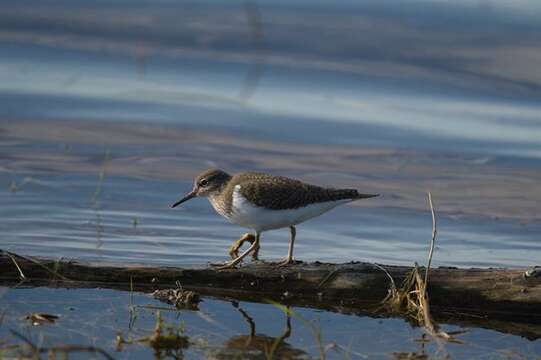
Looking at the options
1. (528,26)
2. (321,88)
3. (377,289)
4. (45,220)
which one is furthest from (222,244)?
(528,26)

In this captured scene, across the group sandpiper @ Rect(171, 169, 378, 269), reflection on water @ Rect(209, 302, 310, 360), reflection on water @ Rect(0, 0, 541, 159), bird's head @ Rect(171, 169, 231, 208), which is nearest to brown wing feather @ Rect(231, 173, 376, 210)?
sandpiper @ Rect(171, 169, 378, 269)

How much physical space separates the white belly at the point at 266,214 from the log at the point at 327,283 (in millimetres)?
553

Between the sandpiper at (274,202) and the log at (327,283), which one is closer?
the log at (327,283)

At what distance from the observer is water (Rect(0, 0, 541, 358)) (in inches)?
388

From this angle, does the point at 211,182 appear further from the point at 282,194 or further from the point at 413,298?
the point at 413,298

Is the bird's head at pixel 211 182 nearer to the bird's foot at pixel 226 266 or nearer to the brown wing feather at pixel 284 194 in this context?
the brown wing feather at pixel 284 194

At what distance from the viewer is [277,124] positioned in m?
13.9

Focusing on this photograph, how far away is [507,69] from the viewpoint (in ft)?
52.1

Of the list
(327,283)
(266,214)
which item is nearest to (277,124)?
(266,214)

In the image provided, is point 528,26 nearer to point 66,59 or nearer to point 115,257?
point 66,59

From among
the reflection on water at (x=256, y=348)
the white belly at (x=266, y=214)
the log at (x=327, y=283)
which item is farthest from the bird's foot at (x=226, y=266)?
the reflection on water at (x=256, y=348)

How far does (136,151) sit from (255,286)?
5714mm

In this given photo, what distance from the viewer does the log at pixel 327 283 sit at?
7.27m

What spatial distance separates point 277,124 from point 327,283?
6620 mm
